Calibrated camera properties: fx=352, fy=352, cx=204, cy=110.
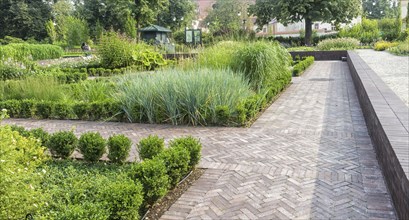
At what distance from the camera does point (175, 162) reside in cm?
334

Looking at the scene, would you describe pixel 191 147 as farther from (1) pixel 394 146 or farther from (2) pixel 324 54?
(2) pixel 324 54

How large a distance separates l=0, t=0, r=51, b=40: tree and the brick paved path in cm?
3948

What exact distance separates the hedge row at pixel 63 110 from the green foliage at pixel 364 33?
1021 inches

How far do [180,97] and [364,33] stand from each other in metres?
26.8

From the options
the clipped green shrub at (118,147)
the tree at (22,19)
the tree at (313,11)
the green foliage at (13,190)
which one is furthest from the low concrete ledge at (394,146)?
the tree at (22,19)

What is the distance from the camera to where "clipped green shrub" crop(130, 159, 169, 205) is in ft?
9.47

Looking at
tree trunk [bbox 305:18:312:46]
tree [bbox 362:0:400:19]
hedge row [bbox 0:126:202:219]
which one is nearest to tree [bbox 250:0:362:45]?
tree trunk [bbox 305:18:312:46]

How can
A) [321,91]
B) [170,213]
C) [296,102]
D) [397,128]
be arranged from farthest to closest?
1. [321,91]
2. [296,102]
3. [397,128]
4. [170,213]

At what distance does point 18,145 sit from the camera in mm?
3055

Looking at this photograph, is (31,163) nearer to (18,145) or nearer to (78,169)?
(18,145)

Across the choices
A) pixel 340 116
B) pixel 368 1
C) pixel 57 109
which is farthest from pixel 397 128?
pixel 368 1

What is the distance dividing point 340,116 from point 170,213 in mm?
4233

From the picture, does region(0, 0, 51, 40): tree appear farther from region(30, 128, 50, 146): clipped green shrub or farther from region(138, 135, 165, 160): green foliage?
region(138, 135, 165, 160): green foliage

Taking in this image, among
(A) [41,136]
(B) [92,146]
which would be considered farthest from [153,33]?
(B) [92,146]
